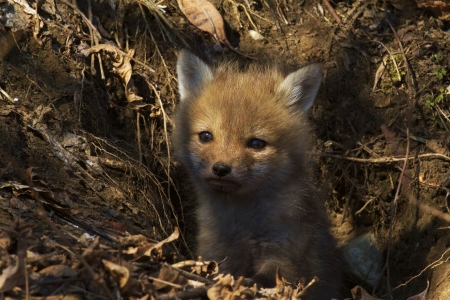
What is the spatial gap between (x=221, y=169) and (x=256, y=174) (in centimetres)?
34

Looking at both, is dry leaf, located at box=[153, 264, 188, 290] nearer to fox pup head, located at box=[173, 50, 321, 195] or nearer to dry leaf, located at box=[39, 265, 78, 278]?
dry leaf, located at box=[39, 265, 78, 278]

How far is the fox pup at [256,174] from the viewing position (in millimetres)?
4352

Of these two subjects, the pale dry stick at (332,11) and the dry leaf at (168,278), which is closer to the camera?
the dry leaf at (168,278)

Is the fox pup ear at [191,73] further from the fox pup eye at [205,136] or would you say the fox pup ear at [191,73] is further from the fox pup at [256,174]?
the fox pup eye at [205,136]

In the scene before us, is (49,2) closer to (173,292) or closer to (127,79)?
(127,79)

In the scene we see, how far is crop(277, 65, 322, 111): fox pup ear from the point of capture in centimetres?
478

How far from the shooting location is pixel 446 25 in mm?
6625

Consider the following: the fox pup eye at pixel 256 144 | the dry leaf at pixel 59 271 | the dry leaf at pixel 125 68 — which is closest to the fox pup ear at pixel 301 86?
the fox pup eye at pixel 256 144

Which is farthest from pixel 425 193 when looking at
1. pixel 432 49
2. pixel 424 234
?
pixel 432 49

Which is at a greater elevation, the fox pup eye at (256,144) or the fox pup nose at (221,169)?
the fox pup eye at (256,144)

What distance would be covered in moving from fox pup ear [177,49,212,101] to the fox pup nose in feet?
3.37

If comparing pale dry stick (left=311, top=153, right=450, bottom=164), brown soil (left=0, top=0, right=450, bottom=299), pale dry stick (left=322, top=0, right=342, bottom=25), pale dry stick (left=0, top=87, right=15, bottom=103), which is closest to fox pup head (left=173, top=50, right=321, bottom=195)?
brown soil (left=0, top=0, right=450, bottom=299)

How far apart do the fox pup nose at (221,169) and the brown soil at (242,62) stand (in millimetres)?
853

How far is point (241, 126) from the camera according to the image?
4426 mm
